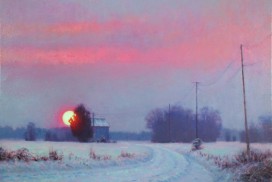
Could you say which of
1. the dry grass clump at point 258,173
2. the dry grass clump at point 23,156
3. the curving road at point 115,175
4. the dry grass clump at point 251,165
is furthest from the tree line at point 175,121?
the dry grass clump at point 23,156

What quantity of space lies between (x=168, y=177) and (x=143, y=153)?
24.3 ft

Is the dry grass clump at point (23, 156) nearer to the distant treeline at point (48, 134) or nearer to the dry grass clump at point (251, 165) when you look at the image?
the distant treeline at point (48, 134)

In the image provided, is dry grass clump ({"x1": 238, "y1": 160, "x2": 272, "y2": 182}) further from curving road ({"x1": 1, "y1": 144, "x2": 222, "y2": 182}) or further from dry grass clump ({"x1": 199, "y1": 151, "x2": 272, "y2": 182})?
curving road ({"x1": 1, "y1": 144, "x2": 222, "y2": 182})

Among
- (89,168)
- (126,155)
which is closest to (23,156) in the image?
(89,168)

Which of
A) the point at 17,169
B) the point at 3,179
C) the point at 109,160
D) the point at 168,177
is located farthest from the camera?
the point at 109,160

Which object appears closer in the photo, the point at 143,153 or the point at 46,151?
the point at 46,151

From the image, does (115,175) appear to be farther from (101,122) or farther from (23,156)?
(23,156)

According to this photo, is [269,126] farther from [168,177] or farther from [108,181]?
[108,181]

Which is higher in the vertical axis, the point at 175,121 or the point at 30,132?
the point at 175,121

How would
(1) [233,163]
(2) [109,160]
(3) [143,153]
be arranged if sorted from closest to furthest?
(1) [233,163] < (2) [109,160] < (3) [143,153]

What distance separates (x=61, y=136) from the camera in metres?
11.6

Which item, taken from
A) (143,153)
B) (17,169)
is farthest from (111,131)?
(143,153)

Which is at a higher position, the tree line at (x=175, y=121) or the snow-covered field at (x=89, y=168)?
the tree line at (x=175, y=121)

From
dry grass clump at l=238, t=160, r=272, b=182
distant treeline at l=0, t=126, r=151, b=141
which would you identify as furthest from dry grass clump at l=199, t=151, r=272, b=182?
distant treeline at l=0, t=126, r=151, b=141
